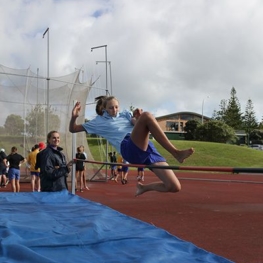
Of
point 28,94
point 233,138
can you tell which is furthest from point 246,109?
point 28,94

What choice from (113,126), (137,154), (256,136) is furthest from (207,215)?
(256,136)

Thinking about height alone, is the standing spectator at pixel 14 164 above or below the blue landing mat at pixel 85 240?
above

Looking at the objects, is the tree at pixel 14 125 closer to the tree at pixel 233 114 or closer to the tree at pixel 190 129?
the tree at pixel 190 129

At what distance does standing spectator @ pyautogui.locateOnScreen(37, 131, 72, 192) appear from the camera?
5.53m

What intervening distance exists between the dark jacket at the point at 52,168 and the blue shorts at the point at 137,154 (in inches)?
87.6

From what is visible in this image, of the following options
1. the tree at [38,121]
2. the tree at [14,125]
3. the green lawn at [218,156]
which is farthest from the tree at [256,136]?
the tree at [14,125]

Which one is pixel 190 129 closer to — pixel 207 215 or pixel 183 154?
pixel 207 215

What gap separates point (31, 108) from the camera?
36.4 ft

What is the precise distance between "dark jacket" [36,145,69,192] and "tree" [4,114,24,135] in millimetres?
5253

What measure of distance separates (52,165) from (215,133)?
3787 centimetres

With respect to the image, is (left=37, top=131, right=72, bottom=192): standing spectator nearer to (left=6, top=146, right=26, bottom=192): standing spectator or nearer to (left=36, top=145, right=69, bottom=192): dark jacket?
(left=36, top=145, right=69, bottom=192): dark jacket

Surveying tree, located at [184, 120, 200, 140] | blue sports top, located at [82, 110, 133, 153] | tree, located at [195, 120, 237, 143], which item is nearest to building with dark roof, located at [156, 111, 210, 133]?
tree, located at [184, 120, 200, 140]

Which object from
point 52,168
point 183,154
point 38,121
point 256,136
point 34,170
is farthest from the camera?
point 256,136

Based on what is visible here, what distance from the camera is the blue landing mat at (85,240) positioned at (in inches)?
123
